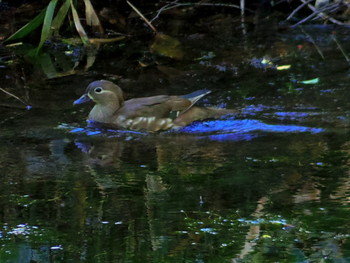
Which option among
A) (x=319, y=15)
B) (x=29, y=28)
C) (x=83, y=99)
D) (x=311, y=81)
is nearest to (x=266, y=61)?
(x=311, y=81)

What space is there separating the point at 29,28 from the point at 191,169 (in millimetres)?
5402

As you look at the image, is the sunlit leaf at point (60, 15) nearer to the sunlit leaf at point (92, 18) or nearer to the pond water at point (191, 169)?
the sunlit leaf at point (92, 18)

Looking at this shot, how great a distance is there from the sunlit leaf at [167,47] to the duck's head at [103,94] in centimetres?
210

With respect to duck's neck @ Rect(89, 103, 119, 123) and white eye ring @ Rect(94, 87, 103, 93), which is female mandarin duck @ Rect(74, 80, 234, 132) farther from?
white eye ring @ Rect(94, 87, 103, 93)

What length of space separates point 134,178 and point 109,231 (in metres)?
1.20

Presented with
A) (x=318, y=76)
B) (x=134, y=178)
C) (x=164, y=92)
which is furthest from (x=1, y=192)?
(x=318, y=76)

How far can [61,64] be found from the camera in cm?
981

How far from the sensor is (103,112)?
7781mm

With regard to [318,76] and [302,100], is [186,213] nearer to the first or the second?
[302,100]

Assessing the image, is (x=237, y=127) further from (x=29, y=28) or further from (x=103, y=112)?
(x=29, y=28)

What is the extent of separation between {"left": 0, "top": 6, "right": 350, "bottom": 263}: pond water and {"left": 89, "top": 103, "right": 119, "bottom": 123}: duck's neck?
184 millimetres

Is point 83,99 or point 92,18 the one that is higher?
point 92,18

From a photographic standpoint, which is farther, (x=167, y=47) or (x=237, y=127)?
(x=167, y=47)

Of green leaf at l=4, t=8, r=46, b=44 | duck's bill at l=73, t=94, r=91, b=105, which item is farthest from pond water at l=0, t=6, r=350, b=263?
green leaf at l=4, t=8, r=46, b=44
